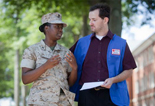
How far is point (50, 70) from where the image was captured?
4.95 m

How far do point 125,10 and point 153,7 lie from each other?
489cm

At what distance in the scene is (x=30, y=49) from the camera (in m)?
5.00

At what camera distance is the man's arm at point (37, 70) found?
468 centimetres

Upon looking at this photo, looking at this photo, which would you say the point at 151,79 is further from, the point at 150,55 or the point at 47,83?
the point at 47,83

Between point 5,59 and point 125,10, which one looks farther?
point 5,59

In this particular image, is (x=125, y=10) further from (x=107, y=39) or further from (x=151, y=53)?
(x=151, y=53)

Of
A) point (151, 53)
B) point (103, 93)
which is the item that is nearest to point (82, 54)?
point (103, 93)

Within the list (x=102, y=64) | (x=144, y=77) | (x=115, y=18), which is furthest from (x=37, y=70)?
(x=144, y=77)

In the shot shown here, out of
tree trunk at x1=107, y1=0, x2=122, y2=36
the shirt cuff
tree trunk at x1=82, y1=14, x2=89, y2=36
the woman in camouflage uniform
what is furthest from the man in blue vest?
tree trunk at x1=82, y1=14, x2=89, y2=36

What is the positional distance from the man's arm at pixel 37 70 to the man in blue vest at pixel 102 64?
622mm

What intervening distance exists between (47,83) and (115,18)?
6.05 metres

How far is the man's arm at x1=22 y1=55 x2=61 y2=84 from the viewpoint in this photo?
15.4 ft

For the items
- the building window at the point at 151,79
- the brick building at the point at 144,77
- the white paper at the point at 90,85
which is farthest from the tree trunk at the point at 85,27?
the building window at the point at 151,79

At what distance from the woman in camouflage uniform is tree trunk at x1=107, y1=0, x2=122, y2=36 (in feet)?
17.2
